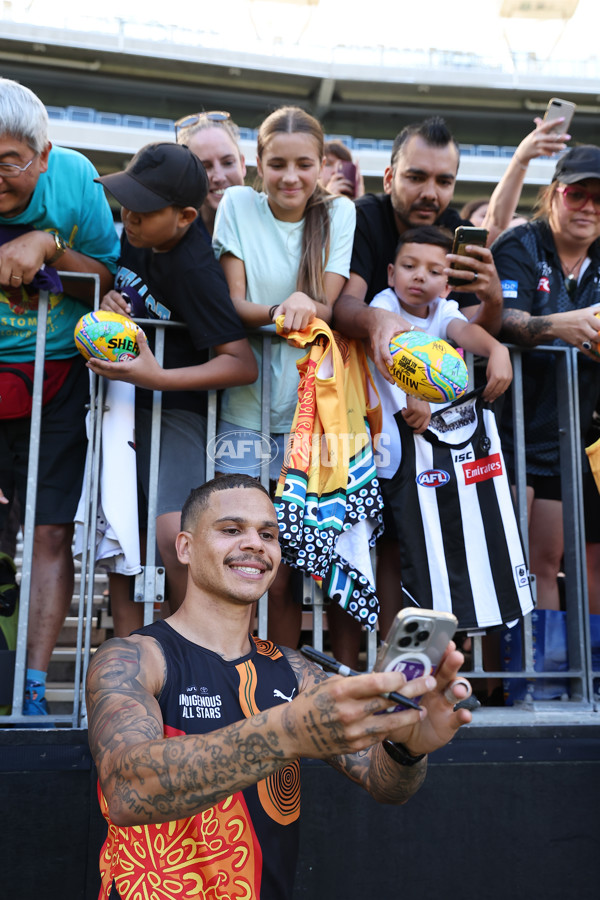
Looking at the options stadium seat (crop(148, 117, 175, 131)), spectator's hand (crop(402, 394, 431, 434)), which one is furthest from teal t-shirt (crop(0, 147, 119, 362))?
stadium seat (crop(148, 117, 175, 131))

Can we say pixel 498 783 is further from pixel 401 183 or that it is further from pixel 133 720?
pixel 401 183

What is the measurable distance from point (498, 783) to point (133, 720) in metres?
1.62

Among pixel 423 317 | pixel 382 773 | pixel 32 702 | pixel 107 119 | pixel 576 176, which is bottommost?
pixel 382 773

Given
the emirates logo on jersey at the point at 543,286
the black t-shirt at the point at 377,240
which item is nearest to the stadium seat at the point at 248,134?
the black t-shirt at the point at 377,240

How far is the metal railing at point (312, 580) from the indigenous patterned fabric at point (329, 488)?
0.17 metres

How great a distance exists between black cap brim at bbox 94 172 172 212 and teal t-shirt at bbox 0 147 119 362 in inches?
8.1

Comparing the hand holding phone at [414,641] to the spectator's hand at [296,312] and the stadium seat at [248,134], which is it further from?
the stadium seat at [248,134]

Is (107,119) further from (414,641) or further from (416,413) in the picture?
(414,641)

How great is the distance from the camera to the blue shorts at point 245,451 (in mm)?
3352

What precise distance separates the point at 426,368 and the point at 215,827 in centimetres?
163

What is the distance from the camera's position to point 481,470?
338 centimetres

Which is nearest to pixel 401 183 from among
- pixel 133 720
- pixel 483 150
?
pixel 133 720

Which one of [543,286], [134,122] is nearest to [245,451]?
[543,286]

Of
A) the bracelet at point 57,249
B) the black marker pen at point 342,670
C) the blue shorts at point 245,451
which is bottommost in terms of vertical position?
the black marker pen at point 342,670
